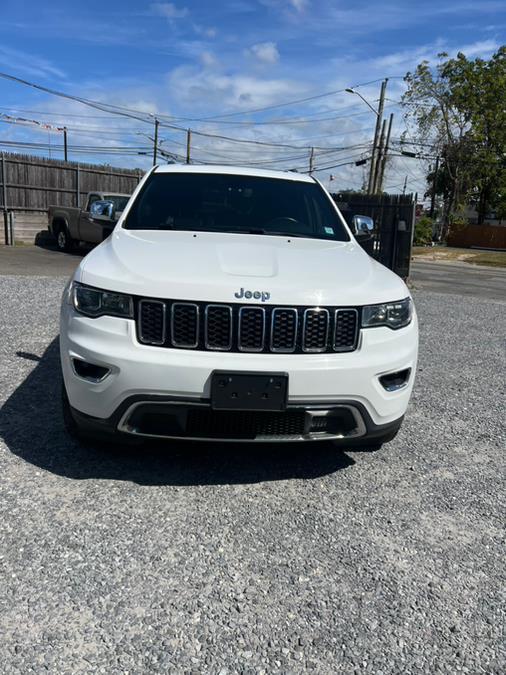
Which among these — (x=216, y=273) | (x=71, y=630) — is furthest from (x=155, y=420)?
(x=71, y=630)

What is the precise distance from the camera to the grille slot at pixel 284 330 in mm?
2799

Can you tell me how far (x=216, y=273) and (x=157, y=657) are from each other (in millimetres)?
1709

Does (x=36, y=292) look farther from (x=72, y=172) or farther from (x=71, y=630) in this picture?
(x=72, y=172)

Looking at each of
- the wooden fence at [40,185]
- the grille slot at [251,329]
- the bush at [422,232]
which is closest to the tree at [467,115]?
the bush at [422,232]

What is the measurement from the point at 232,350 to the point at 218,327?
0.13 m

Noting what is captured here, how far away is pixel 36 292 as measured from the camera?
29.6 feet

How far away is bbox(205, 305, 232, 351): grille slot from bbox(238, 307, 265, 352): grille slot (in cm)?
6

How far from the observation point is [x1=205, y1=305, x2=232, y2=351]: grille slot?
9.11 feet

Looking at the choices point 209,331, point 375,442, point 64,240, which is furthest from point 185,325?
point 64,240

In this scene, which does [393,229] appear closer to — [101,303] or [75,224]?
[75,224]

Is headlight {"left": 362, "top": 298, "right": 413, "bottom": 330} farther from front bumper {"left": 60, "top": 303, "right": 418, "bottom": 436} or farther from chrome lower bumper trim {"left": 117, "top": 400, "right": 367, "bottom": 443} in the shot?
chrome lower bumper trim {"left": 117, "top": 400, "right": 367, "bottom": 443}

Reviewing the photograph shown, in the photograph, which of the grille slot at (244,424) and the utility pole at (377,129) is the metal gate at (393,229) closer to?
the grille slot at (244,424)

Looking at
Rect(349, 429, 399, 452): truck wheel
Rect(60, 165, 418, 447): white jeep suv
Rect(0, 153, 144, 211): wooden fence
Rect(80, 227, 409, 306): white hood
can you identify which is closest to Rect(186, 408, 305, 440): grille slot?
Rect(60, 165, 418, 447): white jeep suv

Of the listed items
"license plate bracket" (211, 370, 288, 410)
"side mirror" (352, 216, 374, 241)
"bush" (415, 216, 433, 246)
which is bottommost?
"bush" (415, 216, 433, 246)
